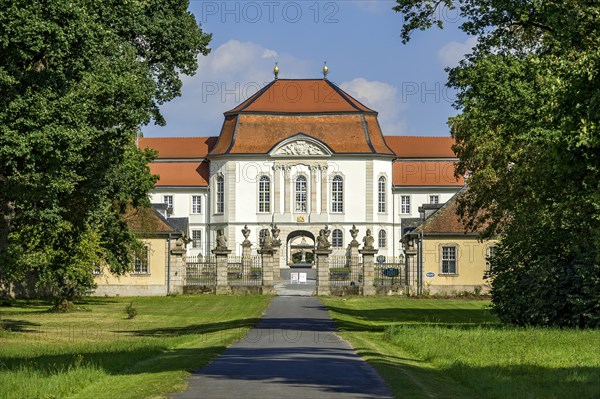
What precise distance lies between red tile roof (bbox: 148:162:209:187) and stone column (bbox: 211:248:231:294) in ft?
158

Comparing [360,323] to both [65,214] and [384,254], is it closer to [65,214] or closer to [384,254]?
→ [65,214]

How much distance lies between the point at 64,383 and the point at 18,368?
10.7ft

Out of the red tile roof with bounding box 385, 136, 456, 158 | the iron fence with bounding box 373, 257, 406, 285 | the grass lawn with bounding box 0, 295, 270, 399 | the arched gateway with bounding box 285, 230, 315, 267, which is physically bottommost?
the grass lawn with bounding box 0, 295, 270, 399

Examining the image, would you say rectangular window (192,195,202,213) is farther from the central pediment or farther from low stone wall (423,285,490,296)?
low stone wall (423,285,490,296)

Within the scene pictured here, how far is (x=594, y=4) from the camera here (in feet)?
78.4

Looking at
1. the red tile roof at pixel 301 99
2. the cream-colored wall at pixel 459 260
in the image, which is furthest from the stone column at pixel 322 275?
the red tile roof at pixel 301 99

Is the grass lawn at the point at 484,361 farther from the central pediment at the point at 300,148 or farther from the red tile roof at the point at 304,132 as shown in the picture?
the red tile roof at the point at 304,132

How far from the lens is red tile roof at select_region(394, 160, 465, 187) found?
338 feet

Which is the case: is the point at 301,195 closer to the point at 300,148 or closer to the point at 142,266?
the point at 300,148

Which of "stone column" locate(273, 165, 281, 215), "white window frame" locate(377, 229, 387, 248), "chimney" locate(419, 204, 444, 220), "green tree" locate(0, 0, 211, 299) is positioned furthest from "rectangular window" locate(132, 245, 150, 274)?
"white window frame" locate(377, 229, 387, 248)

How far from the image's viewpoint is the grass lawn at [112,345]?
49.7 feet

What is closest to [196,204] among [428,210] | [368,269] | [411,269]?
[428,210]

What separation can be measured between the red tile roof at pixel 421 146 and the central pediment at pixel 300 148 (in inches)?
459

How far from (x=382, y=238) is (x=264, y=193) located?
1116cm
